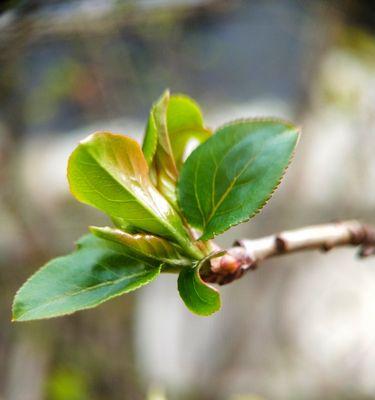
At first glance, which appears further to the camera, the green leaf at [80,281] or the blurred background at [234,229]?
the blurred background at [234,229]

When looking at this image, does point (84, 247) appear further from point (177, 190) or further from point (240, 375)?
point (240, 375)

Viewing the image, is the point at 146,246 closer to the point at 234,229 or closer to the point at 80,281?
the point at 80,281

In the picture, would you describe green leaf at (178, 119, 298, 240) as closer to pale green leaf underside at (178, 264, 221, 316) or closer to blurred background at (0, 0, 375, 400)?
pale green leaf underside at (178, 264, 221, 316)

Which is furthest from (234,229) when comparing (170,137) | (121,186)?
(121,186)

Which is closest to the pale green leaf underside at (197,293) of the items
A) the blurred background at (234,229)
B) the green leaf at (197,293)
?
the green leaf at (197,293)

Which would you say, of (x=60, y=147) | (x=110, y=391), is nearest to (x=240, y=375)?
(x=110, y=391)

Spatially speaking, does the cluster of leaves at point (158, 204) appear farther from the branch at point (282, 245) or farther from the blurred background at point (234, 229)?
the blurred background at point (234, 229)
